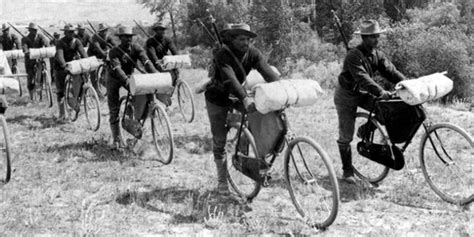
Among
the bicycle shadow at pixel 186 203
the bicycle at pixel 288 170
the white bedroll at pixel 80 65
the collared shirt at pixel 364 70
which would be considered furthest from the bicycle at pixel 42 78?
the collared shirt at pixel 364 70

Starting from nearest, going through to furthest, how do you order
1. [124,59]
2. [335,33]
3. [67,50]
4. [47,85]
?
Result: [124,59], [67,50], [47,85], [335,33]

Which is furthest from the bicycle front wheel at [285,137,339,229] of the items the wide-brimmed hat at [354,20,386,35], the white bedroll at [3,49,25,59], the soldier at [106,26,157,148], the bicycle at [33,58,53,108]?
the white bedroll at [3,49,25,59]

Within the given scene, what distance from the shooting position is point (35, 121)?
12.5 metres

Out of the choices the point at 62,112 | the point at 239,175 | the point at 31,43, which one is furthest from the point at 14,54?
the point at 239,175

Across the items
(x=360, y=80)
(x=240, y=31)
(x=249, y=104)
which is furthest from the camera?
(x=360, y=80)

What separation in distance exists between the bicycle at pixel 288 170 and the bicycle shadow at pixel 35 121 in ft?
20.9

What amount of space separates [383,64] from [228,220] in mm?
2837

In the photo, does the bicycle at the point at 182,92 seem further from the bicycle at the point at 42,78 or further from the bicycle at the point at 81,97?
the bicycle at the point at 42,78

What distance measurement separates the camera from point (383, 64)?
6641 millimetres

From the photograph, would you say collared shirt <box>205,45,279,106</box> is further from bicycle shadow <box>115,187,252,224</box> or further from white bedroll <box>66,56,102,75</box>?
white bedroll <box>66,56,102,75</box>

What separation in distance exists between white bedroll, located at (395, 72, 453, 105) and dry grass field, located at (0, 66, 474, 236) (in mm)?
1316

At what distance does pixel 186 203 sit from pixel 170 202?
0.71 feet

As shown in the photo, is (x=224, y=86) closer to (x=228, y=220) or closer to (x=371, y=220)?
(x=228, y=220)

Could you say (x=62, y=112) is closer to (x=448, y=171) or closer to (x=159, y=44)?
(x=159, y=44)
